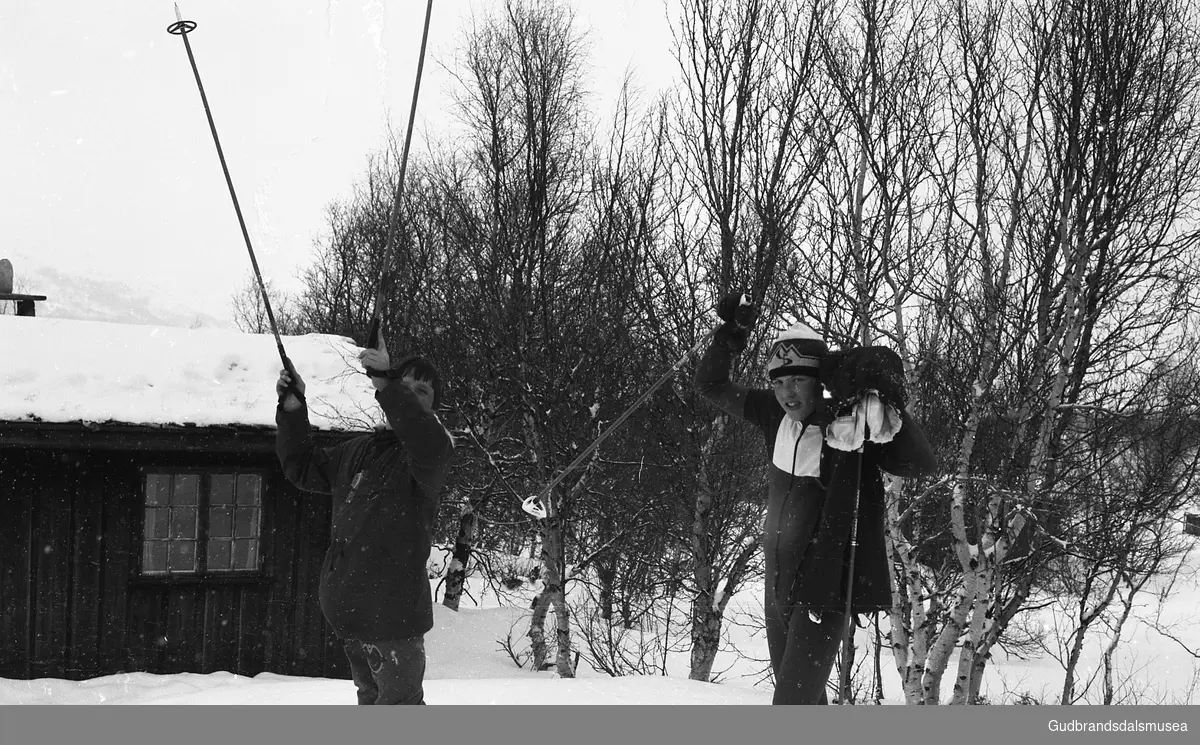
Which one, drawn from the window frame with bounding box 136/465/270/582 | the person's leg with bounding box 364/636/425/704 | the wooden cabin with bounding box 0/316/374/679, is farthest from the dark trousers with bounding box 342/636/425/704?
the window frame with bounding box 136/465/270/582

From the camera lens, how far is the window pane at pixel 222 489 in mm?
7953

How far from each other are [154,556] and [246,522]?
753 mm

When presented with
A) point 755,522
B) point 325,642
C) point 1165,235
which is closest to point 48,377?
point 325,642

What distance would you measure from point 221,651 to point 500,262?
6.22 m

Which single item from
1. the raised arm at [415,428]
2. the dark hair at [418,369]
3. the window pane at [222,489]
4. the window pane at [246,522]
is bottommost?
the window pane at [246,522]

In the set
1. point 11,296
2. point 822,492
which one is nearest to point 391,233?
point 822,492

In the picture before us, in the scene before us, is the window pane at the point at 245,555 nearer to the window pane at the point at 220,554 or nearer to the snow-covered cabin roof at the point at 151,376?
the window pane at the point at 220,554

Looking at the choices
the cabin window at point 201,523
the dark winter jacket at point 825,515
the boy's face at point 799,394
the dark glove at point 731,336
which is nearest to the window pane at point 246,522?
the cabin window at point 201,523

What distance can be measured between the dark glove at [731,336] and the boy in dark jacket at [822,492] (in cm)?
21

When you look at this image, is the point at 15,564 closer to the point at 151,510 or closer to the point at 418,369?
the point at 151,510

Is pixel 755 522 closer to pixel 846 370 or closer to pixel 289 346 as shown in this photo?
pixel 289 346

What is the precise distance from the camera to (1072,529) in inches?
340

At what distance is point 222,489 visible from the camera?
7.99 meters

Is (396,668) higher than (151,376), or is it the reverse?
(151,376)
